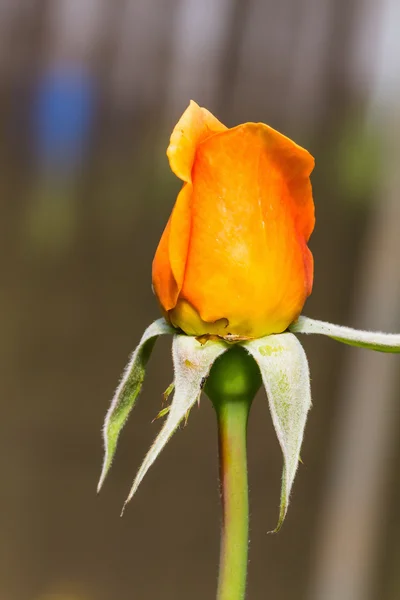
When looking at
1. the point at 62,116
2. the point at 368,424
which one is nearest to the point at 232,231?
the point at 62,116

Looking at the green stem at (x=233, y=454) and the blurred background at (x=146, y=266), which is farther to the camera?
the blurred background at (x=146, y=266)

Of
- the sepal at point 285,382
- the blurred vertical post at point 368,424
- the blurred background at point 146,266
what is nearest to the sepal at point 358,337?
the sepal at point 285,382

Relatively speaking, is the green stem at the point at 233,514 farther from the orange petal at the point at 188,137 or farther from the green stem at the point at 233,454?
the orange petal at the point at 188,137

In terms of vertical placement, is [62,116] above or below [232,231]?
above

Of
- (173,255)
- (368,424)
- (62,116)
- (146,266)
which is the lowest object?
(368,424)

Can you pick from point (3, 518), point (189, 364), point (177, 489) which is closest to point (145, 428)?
point (177, 489)

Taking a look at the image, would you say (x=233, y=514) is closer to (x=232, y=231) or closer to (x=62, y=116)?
(x=232, y=231)

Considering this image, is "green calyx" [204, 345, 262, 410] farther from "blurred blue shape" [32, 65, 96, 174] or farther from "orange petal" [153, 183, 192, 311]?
"blurred blue shape" [32, 65, 96, 174]
